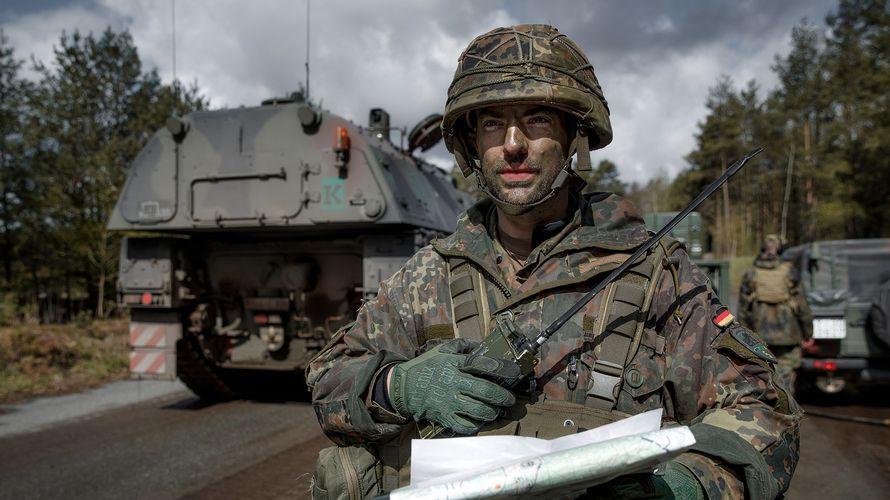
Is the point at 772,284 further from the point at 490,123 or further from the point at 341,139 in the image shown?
the point at 490,123

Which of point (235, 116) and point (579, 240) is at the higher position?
point (235, 116)

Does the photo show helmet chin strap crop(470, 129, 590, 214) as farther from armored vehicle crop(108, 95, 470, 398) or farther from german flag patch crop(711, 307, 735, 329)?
armored vehicle crop(108, 95, 470, 398)

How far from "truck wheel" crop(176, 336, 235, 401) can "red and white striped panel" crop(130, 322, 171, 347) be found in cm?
17

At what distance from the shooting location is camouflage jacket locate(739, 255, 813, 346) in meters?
6.27

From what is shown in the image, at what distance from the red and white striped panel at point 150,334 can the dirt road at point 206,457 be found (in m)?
0.71

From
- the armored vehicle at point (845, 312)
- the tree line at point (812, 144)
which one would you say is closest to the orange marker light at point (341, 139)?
the armored vehicle at point (845, 312)

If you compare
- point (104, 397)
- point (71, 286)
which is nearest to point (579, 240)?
point (104, 397)

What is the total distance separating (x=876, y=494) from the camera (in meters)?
3.99

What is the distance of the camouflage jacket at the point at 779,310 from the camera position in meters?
6.27

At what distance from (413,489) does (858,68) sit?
3076 cm

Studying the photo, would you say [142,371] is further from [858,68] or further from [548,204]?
[858,68]

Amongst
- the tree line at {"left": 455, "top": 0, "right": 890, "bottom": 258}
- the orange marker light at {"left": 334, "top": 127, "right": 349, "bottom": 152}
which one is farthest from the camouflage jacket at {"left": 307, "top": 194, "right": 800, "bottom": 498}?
the tree line at {"left": 455, "top": 0, "right": 890, "bottom": 258}

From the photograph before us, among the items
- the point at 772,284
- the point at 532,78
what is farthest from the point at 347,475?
the point at 772,284

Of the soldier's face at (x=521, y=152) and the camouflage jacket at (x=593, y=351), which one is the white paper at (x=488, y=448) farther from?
the soldier's face at (x=521, y=152)
